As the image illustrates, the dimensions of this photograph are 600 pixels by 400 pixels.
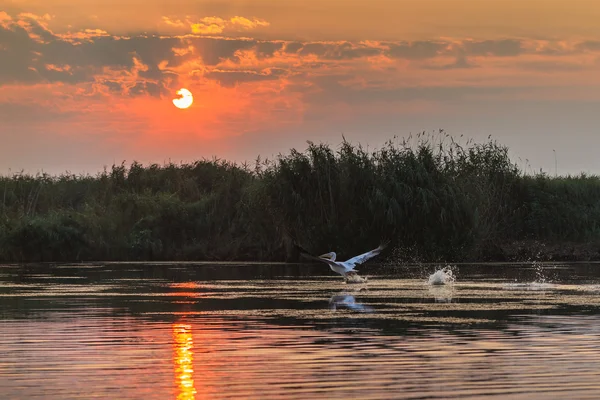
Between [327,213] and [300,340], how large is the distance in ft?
85.7

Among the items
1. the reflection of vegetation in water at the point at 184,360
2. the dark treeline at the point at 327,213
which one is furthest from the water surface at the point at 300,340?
the dark treeline at the point at 327,213

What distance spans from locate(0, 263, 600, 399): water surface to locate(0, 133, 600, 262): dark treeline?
1215 centimetres

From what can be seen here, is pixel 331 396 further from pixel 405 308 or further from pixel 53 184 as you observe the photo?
pixel 53 184

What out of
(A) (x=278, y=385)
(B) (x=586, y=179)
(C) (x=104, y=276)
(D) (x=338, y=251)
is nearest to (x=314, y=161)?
(D) (x=338, y=251)

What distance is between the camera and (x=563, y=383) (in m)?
11.6

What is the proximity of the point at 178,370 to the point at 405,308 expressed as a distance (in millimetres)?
9122

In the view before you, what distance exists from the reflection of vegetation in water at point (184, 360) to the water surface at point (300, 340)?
0.07 feet

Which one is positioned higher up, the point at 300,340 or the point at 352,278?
the point at 352,278

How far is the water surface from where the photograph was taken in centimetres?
1156

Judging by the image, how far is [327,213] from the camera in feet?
137

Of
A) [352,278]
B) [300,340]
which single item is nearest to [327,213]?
[352,278]

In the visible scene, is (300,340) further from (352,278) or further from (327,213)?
(327,213)

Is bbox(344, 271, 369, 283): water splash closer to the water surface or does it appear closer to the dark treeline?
the water surface

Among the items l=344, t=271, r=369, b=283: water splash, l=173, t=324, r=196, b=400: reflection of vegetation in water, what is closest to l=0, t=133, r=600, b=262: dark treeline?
l=344, t=271, r=369, b=283: water splash
